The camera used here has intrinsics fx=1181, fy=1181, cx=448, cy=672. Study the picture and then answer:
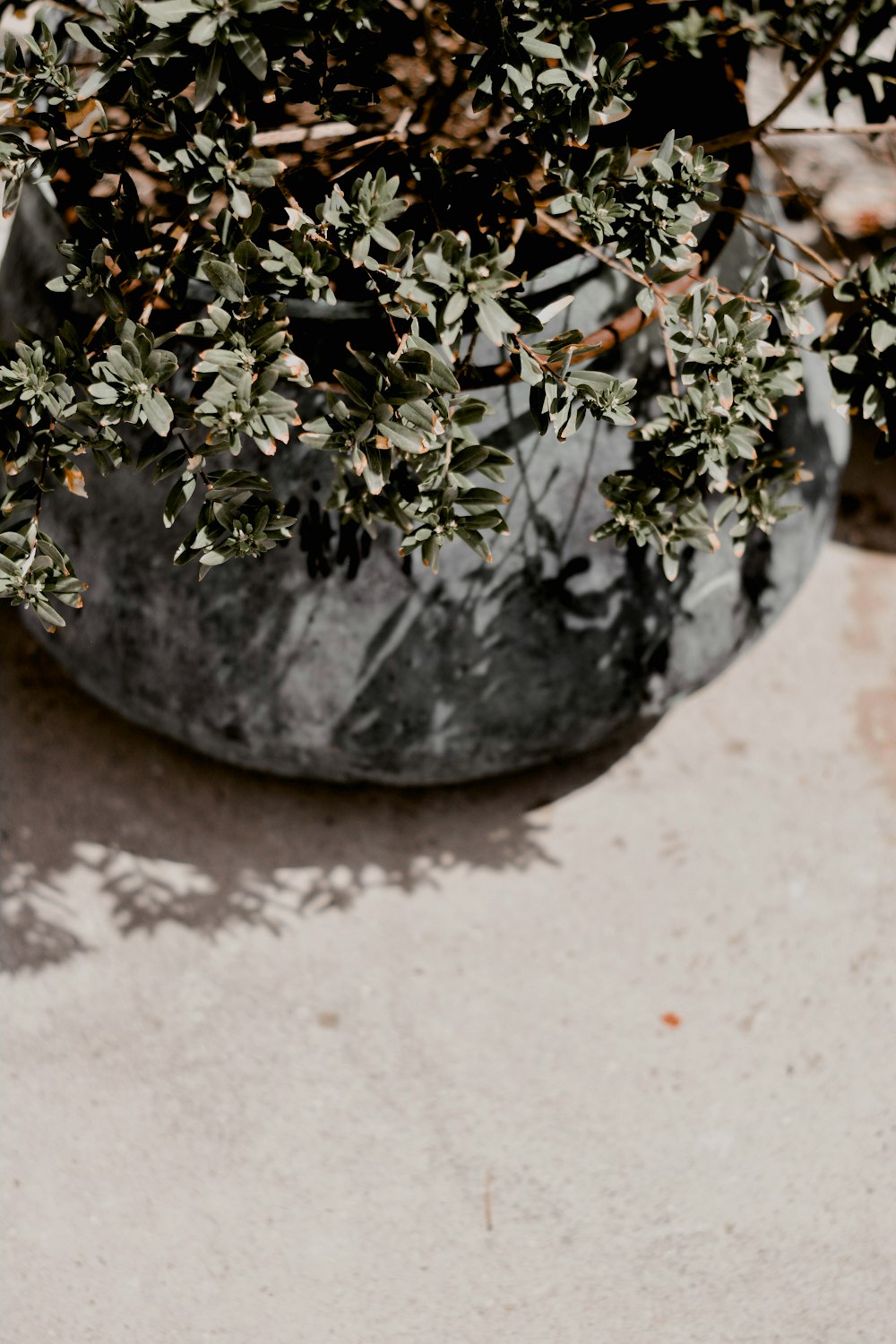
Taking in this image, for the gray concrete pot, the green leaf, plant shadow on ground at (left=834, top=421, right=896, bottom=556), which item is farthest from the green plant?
plant shadow on ground at (left=834, top=421, right=896, bottom=556)

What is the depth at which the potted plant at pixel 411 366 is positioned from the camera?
4.79 ft

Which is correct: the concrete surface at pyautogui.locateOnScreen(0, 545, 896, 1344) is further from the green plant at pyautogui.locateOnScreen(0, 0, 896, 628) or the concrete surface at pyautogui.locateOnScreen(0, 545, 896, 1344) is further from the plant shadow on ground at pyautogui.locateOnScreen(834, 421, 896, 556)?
the green plant at pyautogui.locateOnScreen(0, 0, 896, 628)

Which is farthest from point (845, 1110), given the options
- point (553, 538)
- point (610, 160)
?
point (610, 160)

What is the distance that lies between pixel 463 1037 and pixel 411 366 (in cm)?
136

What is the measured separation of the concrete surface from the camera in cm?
203

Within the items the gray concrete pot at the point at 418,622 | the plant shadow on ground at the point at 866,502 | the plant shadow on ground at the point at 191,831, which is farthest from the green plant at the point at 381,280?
the plant shadow on ground at the point at 866,502

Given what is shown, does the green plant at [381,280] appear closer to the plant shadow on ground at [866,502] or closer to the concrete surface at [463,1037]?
the concrete surface at [463,1037]

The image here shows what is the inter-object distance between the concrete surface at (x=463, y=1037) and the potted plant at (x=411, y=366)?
1.08ft

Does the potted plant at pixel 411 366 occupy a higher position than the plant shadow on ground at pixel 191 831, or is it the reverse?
the potted plant at pixel 411 366

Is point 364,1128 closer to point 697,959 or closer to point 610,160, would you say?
point 697,959

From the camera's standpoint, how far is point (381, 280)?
157 centimetres

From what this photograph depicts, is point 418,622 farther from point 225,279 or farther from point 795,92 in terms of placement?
point 795,92

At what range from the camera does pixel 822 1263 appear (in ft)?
6.78

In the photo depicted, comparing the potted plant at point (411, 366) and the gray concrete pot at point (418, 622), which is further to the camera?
the gray concrete pot at point (418, 622)
